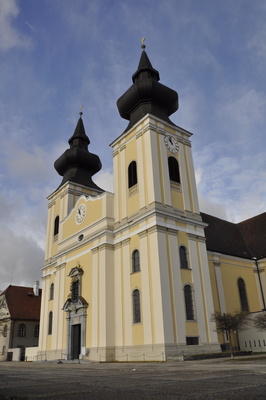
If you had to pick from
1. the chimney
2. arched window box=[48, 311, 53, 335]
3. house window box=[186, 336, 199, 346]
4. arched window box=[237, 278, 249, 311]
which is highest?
the chimney

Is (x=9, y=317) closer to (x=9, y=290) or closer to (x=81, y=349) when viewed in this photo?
(x=9, y=290)

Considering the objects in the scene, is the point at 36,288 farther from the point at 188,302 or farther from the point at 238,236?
the point at 188,302

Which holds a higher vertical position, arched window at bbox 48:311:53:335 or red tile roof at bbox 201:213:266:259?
red tile roof at bbox 201:213:266:259

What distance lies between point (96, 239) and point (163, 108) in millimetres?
12384

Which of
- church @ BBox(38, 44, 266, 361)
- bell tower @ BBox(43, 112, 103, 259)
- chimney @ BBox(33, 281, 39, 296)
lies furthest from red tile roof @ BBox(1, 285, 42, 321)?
bell tower @ BBox(43, 112, 103, 259)

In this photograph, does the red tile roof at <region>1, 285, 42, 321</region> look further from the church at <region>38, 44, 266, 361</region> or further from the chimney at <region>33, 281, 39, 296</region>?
the church at <region>38, 44, 266, 361</region>

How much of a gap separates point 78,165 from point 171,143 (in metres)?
13.5

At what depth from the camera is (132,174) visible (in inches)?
1105

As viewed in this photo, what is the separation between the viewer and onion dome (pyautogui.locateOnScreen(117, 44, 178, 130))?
1171 inches

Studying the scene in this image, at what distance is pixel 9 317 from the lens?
43656mm

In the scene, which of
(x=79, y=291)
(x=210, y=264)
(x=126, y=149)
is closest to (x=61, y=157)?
(x=126, y=149)

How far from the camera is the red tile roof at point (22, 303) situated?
1762 inches

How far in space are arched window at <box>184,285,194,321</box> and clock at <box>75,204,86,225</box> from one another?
38.5 feet

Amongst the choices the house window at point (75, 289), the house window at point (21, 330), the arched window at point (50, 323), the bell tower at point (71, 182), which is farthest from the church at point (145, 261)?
the house window at point (21, 330)
